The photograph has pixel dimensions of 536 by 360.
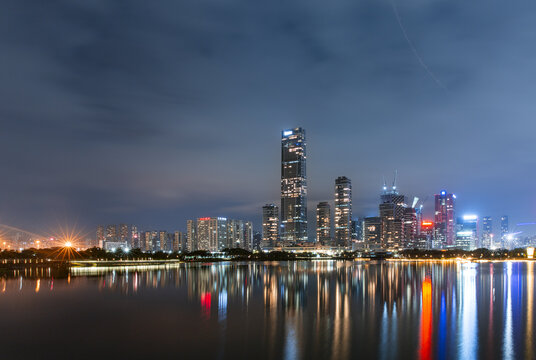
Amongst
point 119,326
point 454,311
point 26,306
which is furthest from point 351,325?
point 26,306

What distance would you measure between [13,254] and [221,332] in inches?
4802

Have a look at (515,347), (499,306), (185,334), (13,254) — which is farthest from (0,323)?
(13,254)

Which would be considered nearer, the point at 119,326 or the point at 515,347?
the point at 515,347

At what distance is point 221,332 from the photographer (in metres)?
24.0

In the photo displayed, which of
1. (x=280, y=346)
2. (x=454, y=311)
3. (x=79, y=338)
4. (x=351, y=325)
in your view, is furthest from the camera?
(x=454, y=311)

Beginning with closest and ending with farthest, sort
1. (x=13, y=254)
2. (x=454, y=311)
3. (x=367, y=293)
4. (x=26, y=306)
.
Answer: (x=454, y=311) → (x=26, y=306) → (x=367, y=293) → (x=13, y=254)

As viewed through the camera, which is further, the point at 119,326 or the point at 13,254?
the point at 13,254

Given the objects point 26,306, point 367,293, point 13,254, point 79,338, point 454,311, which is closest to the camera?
point 79,338

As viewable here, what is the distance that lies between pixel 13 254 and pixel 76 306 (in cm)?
10666

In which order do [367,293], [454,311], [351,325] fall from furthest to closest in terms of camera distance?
1. [367,293]
2. [454,311]
3. [351,325]

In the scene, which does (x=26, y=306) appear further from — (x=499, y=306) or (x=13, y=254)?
(x=13, y=254)

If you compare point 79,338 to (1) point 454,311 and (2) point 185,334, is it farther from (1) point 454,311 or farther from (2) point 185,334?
(1) point 454,311

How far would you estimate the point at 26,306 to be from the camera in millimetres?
33281

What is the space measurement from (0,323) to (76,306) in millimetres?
7524
